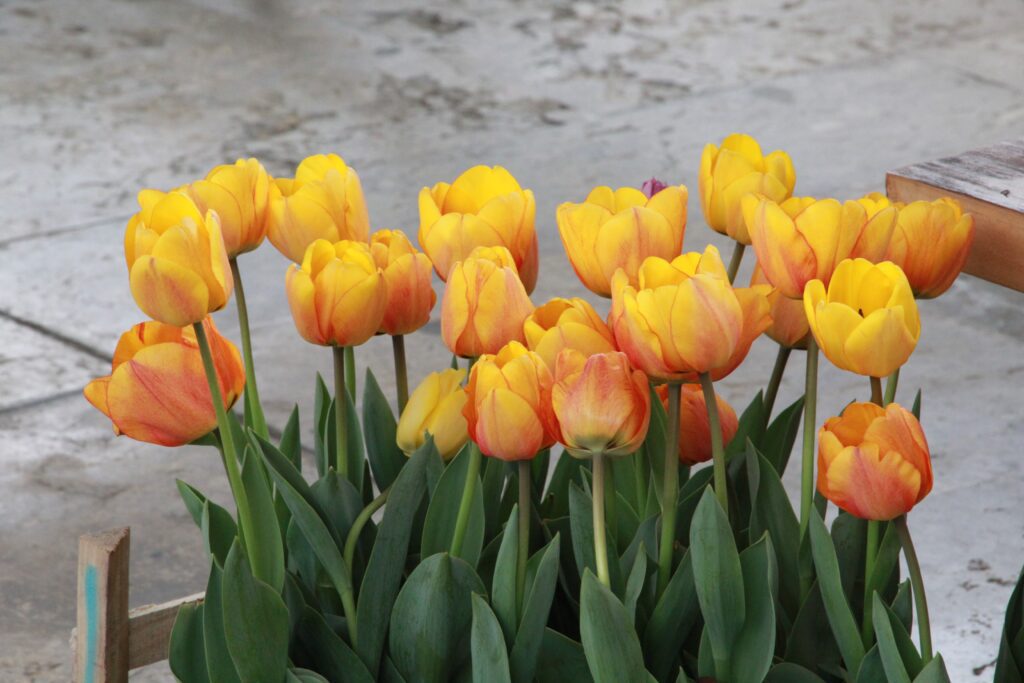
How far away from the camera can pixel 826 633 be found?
955 mm

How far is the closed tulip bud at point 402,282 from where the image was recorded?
0.89m

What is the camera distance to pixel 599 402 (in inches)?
29.5

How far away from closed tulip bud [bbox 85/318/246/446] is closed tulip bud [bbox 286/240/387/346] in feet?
0.23

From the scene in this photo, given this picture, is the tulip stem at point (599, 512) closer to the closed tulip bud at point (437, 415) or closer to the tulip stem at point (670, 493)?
the tulip stem at point (670, 493)

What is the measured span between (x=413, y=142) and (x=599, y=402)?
2.95 meters

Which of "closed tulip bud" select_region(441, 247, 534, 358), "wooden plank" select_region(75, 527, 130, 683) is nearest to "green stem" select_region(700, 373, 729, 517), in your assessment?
"closed tulip bud" select_region(441, 247, 534, 358)

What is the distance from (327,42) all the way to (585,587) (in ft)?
13.0

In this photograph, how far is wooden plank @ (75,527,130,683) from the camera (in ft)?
3.13

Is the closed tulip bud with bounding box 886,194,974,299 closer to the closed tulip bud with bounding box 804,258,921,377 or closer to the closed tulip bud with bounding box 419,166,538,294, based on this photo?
the closed tulip bud with bounding box 804,258,921,377

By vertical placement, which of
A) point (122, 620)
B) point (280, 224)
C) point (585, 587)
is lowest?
point (122, 620)

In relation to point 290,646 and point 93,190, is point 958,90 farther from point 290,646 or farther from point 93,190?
point 290,646

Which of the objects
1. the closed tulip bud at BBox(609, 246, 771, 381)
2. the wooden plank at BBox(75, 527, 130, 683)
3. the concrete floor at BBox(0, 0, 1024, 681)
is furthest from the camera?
the concrete floor at BBox(0, 0, 1024, 681)

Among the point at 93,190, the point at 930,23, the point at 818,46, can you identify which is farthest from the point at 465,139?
the point at 930,23

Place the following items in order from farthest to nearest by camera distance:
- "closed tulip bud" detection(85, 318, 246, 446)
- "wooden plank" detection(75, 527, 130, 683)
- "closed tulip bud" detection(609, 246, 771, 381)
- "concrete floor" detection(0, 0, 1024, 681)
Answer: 1. "concrete floor" detection(0, 0, 1024, 681)
2. "wooden plank" detection(75, 527, 130, 683)
3. "closed tulip bud" detection(85, 318, 246, 446)
4. "closed tulip bud" detection(609, 246, 771, 381)
